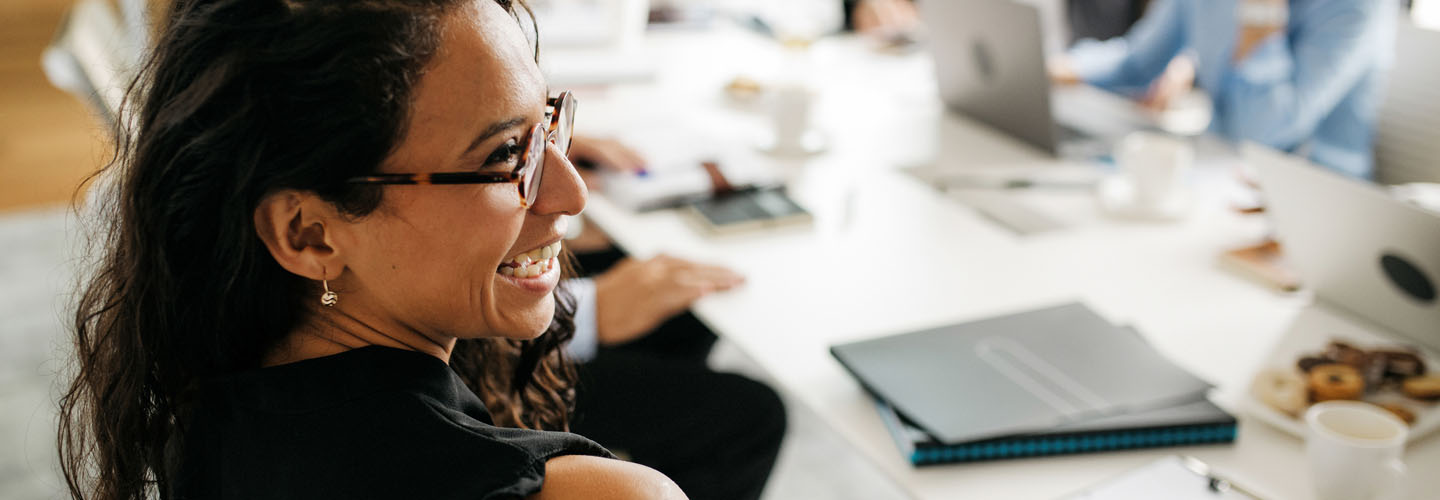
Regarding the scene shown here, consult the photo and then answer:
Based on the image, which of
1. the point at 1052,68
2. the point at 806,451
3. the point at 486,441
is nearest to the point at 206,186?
the point at 486,441

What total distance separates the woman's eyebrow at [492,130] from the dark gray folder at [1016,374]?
51 cm

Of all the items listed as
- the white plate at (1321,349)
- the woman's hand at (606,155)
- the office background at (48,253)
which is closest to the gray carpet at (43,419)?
the office background at (48,253)

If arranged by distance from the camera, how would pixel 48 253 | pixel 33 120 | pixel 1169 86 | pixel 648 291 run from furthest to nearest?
pixel 33 120
pixel 48 253
pixel 1169 86
pixel 648 291

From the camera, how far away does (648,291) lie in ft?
4.88

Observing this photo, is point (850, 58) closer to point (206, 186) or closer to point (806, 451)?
point (806, 451)

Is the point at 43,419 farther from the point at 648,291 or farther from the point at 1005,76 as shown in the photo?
the point at 1005,76

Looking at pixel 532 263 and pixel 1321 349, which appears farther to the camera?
pixel 1321 349

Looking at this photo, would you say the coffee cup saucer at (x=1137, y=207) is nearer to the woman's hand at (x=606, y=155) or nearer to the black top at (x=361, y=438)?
the woman's hand at (x=606, y=155)

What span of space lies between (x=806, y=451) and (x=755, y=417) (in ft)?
2.92

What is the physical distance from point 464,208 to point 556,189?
0.10 m

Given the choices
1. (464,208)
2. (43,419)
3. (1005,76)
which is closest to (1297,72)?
(1005,76)

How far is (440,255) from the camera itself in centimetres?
80

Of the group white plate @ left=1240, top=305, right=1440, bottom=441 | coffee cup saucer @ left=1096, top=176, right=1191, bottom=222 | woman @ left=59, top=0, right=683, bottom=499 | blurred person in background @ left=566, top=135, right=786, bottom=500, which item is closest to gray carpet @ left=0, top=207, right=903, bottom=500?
blurred person in background @ left=566, top=135, right=786, bottom=500

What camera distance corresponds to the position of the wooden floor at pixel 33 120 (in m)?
3.83
